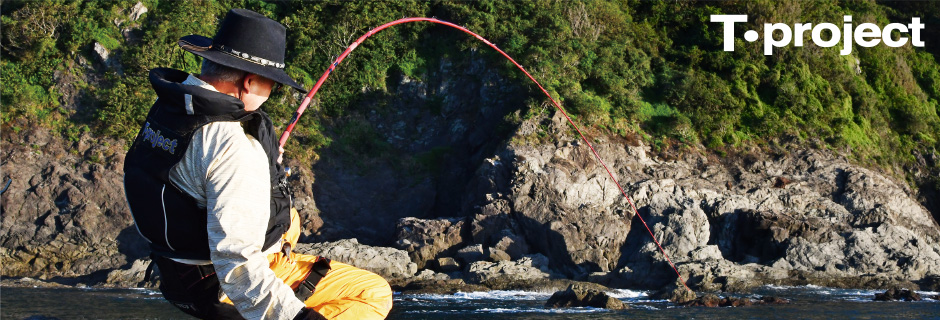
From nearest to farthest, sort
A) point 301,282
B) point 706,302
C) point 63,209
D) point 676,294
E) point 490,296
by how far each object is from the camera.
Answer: point 301,282, point 706,302, point 676,294, point 490,296, point 63,209

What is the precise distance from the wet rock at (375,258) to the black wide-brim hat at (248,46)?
18440 millimetres

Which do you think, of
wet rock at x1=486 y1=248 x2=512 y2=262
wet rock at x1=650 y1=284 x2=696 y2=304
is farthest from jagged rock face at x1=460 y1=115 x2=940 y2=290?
wet rock at x1=650 y1=284 x2=696 y2=304

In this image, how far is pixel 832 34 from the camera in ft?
109

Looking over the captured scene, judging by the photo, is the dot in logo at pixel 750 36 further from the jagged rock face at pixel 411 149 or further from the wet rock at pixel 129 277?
the wet rock at pixel 129 277

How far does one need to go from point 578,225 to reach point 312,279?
790 inches

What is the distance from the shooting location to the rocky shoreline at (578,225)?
2098 centimetres

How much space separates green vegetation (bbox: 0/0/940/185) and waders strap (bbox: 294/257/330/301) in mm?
23870

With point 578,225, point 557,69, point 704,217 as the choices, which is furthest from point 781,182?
point 557,69

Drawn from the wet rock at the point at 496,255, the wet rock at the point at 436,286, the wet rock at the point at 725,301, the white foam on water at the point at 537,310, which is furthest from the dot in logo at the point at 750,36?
the white foam on water at the point at 537,310

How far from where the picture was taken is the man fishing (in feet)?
7.34

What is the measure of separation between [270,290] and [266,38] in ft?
2.52

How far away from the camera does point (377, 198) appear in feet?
89.8

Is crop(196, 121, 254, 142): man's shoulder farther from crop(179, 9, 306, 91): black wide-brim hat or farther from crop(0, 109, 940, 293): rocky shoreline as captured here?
crop(0, 109, 940, 293): rocky shoreline

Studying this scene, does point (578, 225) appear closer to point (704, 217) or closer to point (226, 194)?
point (704, 217)
